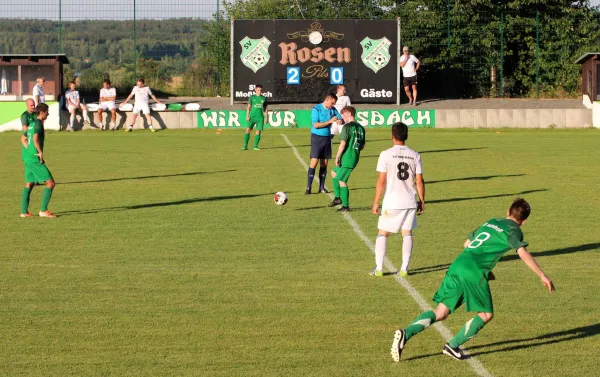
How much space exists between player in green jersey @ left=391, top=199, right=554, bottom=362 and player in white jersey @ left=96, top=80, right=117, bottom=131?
29.9 meters

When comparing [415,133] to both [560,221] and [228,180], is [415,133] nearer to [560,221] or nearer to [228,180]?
[228,180]

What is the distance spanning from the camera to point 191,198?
65.1ft

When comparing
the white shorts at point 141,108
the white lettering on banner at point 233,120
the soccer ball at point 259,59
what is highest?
the soccer ball at point 259,59

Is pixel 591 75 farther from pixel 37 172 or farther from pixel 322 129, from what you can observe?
pixel 37 172

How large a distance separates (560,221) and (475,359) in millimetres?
8412

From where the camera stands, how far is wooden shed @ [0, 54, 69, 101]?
39.1 meters

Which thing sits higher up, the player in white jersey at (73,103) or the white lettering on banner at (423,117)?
→ the player in white jersey at (73,103)

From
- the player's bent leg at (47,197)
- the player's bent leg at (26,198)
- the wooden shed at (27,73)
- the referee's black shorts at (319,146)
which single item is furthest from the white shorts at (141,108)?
the player's bent leg at (26,198)

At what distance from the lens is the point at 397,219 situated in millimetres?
12109

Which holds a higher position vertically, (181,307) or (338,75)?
(338,75)

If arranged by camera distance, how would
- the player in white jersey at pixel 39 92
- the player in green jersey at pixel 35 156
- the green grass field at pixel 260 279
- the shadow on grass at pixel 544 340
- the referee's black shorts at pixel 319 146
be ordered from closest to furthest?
the green grass field at pixel 260 279, the shadow on grass at pixel 544 340, the player in green jersey at pixel 35 156, the referee's black shorts at pixel 319 146, the player in white jersey at pixel 39 92

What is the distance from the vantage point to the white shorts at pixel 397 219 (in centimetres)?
1210

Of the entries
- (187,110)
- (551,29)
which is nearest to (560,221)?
(187,110)

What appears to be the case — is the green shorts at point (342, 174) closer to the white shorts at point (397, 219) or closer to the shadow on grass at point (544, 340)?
the white shorts at point (397, 219)
